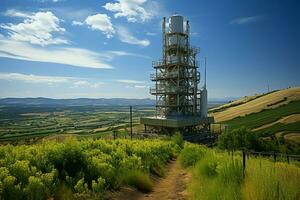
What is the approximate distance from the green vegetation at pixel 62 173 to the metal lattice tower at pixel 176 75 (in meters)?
39.0

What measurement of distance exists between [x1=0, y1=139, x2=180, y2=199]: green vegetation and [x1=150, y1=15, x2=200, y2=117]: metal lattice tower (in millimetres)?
38962

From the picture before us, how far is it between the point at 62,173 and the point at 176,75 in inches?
1722

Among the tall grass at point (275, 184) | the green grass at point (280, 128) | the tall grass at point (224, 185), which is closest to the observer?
the tall grass at point (275, 184)

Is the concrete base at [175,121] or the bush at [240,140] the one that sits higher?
the concrete base at [175,121]

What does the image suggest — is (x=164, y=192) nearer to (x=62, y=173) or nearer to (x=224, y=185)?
(x=224, y=185)

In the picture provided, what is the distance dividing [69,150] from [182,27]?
1851 inches

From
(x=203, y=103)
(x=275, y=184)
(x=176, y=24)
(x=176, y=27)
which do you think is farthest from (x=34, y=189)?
(x=203, y=103)

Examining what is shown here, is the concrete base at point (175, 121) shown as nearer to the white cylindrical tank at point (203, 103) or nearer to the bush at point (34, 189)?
the white cylindrical tank at point (203, 103)

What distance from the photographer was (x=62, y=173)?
9703 millimetres

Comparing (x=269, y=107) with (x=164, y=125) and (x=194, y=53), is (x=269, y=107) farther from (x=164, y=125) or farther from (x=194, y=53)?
(x=164, y=125)

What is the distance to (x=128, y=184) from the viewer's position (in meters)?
11.6

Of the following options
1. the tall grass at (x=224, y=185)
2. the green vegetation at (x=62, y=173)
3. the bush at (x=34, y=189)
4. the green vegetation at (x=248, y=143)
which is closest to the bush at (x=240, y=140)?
the green vegetation at (x=248, y=143)

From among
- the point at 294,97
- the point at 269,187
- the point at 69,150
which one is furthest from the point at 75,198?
the point at 294,97

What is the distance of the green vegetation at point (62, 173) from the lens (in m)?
7.50
